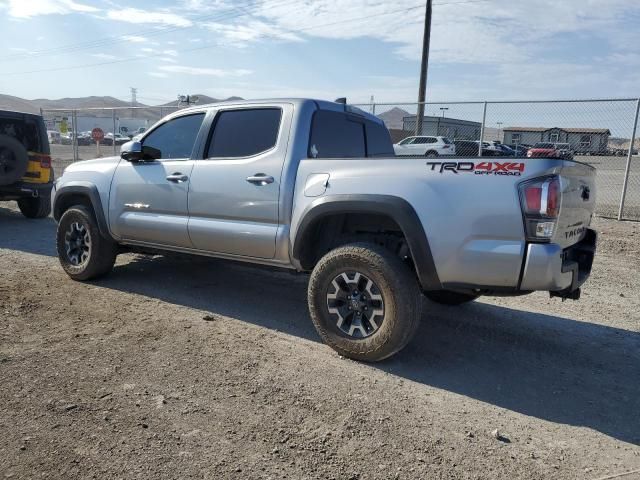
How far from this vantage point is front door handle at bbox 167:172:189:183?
16.1 feet

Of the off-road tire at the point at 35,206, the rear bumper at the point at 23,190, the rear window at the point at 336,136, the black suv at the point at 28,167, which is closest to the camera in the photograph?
the rear window at the point at 336,136

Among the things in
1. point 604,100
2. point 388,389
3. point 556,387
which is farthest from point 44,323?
point 604,100

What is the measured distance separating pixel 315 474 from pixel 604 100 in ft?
34.3

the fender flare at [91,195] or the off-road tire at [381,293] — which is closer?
the off-road tire at [381,293]

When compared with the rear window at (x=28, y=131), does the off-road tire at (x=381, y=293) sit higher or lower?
lower

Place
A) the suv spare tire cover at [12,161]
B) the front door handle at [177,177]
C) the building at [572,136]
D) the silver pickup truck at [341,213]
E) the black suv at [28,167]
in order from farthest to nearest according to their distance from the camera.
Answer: the building at [572,136] < the black suv at [28,167] < the suv spare tire cover at [12,161] < the front door handle at [177,177] < the silver pickup truck at [341,213]

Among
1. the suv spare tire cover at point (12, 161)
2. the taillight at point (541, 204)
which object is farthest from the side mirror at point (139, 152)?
the suv spare tire cover at point (12, 161)

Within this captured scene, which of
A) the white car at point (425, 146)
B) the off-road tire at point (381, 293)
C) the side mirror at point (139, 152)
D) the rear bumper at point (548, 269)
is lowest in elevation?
the off-road tire at point (381, 293)

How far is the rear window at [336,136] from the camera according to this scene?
14.7 feet

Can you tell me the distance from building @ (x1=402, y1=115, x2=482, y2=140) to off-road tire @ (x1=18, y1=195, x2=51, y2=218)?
10101mm

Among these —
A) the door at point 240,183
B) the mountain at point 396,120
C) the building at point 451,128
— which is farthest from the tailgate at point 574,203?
the building at point 451,128

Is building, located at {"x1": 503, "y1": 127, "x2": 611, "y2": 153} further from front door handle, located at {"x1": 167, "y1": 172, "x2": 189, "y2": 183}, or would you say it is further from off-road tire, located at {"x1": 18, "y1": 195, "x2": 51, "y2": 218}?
off-road tire, located at {"x1": 18, "y1": 195, "x2": 51, "y2": 218}

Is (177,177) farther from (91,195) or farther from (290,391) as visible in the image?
(290,391)

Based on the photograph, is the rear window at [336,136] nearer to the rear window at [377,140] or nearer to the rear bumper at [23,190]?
the rear window at [377,140]
